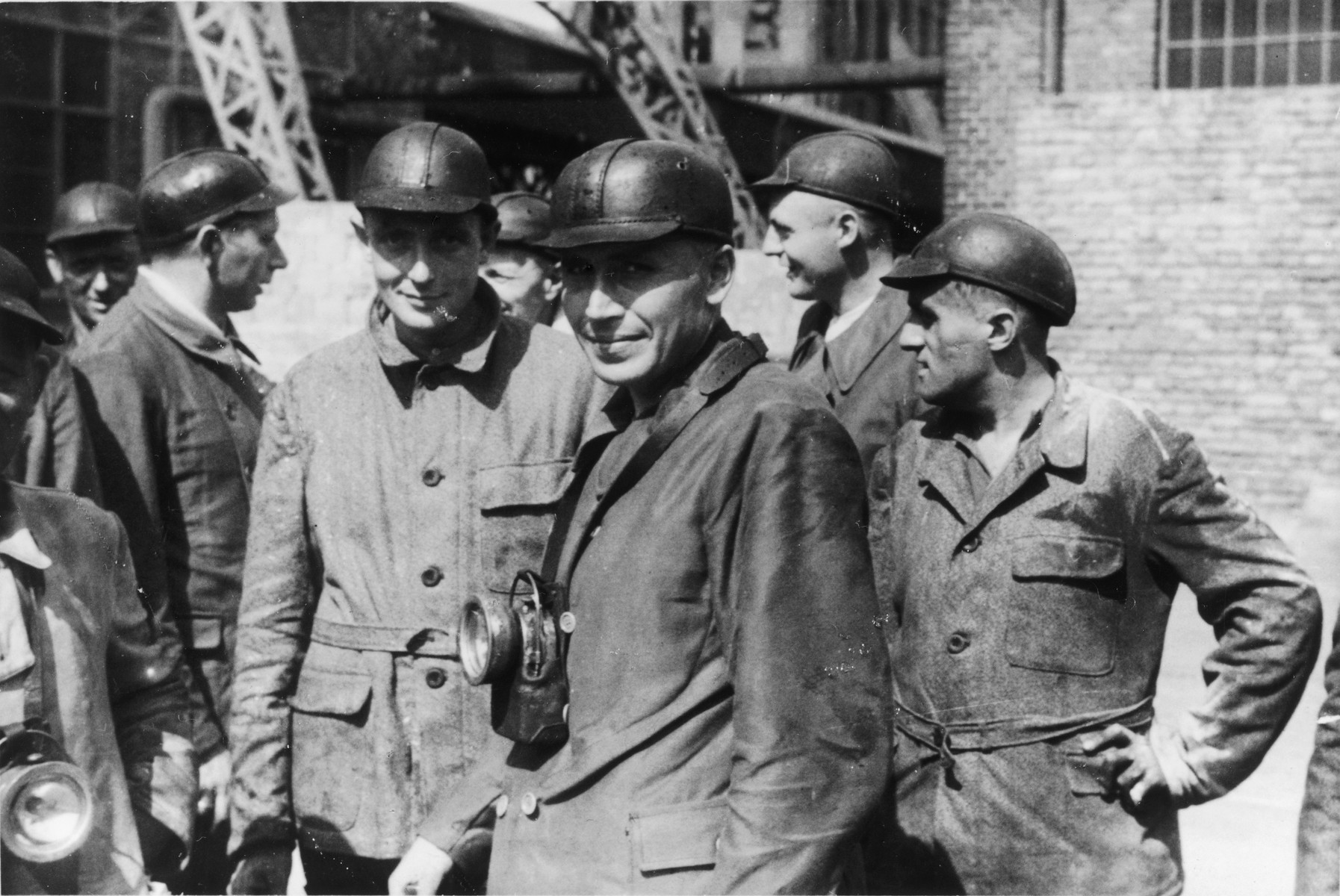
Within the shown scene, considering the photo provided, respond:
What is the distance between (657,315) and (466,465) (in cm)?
104

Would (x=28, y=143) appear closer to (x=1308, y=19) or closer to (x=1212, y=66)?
(x=1212, y=66)

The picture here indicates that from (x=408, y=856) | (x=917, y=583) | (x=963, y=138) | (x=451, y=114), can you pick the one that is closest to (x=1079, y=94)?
(x=963, y=138)

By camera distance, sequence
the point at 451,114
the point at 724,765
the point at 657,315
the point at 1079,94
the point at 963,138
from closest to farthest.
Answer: the point at 724,765
the point at 657,315
the point at 1079,94
the point at 963,138
the point at 451,114

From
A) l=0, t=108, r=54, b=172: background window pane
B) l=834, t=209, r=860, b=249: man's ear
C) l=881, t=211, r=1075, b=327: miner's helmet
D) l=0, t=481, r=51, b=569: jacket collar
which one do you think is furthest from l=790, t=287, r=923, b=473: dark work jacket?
l=0, t=108, r=54, b=172: background window pane

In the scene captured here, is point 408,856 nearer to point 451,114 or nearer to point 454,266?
point 454,266

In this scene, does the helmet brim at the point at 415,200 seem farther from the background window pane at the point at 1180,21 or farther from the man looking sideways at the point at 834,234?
the background window pane at the point at 1180,21

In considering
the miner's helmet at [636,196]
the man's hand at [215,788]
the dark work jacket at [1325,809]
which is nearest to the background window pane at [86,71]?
the man's hand at [215,788]

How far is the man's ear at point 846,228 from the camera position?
210 inches

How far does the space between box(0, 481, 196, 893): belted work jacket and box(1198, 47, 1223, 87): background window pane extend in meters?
13.6

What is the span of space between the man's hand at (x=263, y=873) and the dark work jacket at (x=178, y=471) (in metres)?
0.75

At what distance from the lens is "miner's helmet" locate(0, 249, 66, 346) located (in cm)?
296

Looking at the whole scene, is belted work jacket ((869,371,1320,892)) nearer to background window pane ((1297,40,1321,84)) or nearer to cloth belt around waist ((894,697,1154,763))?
cloth belt around waist ((894,697,1154,763))

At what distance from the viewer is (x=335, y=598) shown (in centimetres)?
381

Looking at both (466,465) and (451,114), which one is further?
(451,114)
